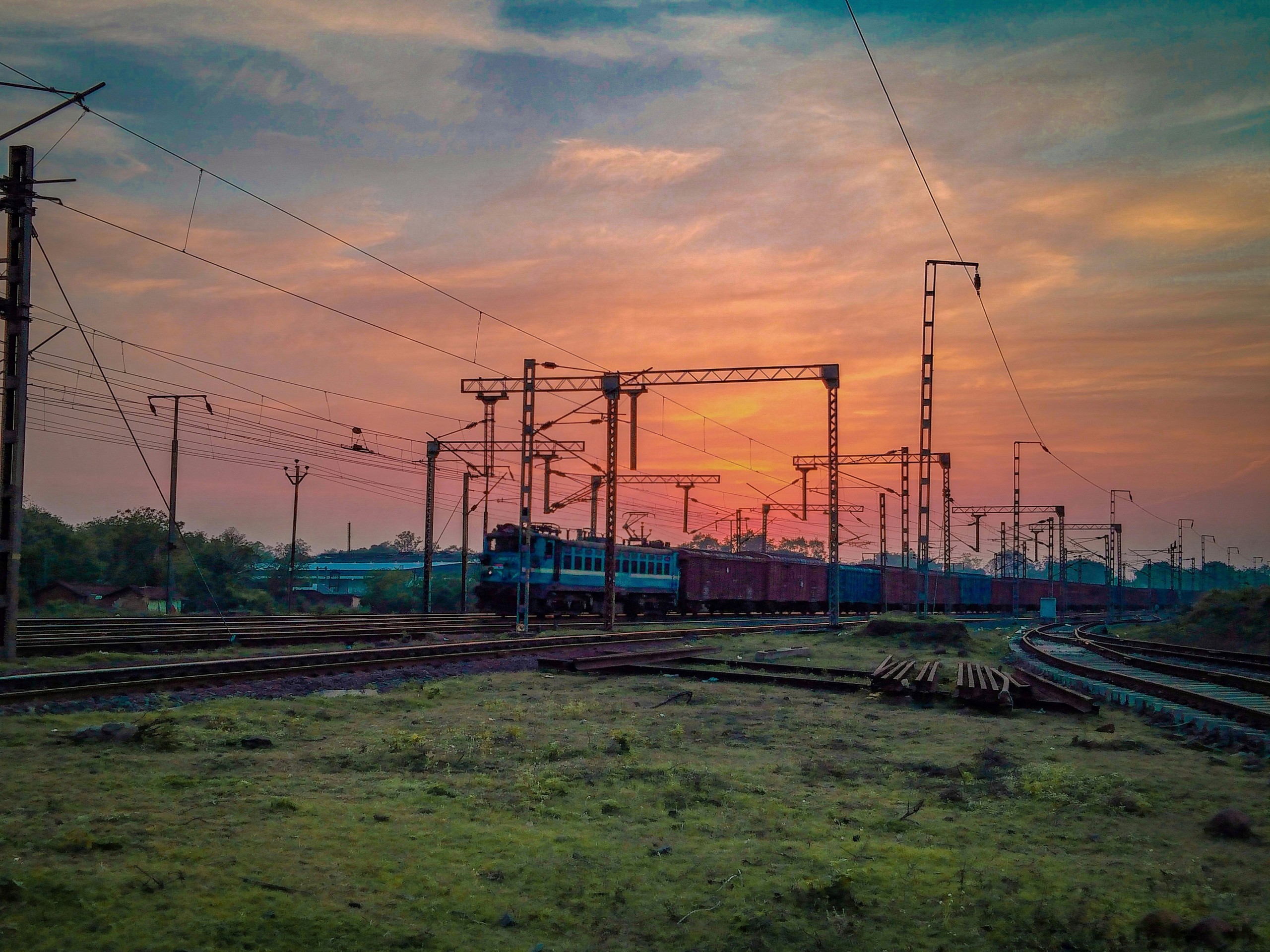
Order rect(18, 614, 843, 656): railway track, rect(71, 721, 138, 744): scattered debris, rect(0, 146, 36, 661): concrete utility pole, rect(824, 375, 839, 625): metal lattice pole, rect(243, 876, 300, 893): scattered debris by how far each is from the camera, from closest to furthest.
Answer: rect(243, 876, 300, 893): scattered debris, rect(71, 721, 138, 744): scattered debris, rect(0, 146, 36, 661): concrete utility pole, rect(18, 614, 843, 656): railway track, rect(824, 375, 839, 625): metal lattice pole

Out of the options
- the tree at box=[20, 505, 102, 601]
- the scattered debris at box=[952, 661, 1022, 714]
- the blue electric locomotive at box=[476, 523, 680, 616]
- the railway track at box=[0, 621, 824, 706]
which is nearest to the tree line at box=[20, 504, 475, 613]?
the tree at box=[20, 505, 102, 601]

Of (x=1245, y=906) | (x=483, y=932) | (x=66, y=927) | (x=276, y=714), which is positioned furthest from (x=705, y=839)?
(x=276, y=714)

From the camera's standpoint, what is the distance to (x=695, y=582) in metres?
47.2

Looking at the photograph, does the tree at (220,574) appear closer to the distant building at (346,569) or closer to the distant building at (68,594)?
the distant building at (68,594)

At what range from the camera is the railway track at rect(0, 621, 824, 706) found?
1208 centimetres

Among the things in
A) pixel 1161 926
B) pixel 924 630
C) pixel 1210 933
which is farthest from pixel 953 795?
pixel 924 630

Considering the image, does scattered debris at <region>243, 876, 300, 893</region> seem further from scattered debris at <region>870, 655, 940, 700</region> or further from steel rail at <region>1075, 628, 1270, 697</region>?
steel rail at <region>1075, 628, 1270, 697</region>

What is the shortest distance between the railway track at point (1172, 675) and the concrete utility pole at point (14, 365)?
19.6 metres

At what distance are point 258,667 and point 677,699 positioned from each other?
7.55 metres

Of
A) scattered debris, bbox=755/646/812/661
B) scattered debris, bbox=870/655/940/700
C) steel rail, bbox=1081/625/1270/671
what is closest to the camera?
scattered debris, bbox=870/655/940/700

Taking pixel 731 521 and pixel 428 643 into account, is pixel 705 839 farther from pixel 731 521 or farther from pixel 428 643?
pixel 731 521

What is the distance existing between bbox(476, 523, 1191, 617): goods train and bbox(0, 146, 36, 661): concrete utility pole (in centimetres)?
1773

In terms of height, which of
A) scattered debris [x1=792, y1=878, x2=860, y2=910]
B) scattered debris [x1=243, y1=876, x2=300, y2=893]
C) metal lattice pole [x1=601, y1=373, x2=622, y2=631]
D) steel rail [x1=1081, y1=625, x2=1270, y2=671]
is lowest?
steel rail [x1=1081, y1=625, x2=1270, y2=671]

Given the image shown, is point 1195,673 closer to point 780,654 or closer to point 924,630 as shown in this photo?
point 780,654
